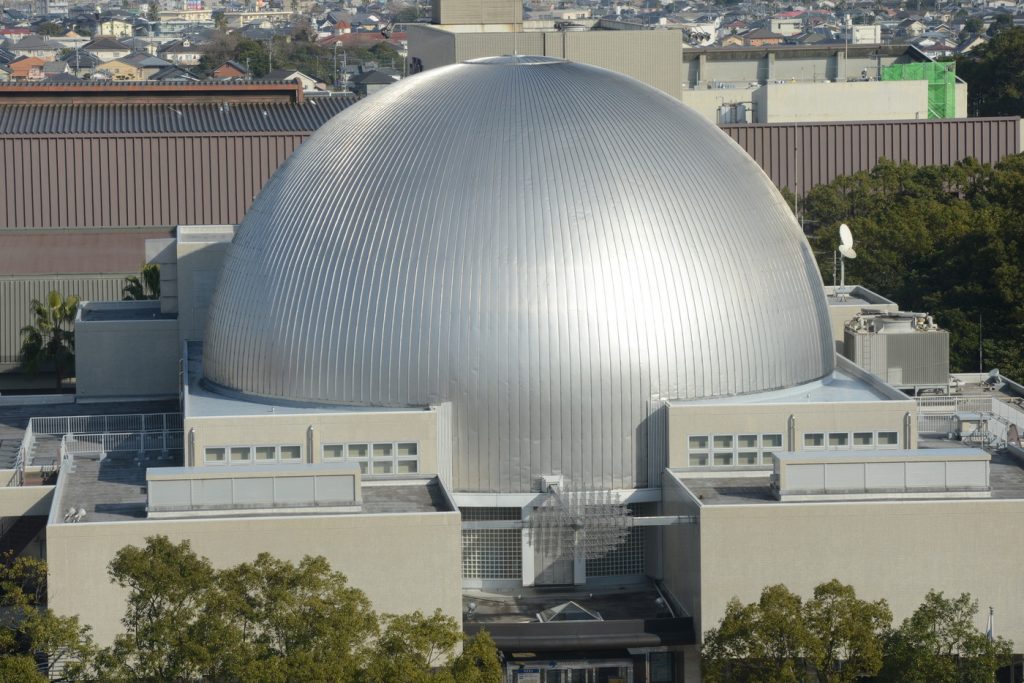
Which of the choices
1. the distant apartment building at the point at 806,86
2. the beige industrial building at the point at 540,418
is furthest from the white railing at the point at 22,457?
the distant apartment building at the point at 806,86

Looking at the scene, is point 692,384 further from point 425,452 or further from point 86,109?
point 86,109

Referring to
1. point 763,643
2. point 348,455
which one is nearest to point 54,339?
point 348,455

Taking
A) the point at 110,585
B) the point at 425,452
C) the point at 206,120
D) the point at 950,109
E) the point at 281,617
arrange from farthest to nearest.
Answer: the point at 950,109, the point at 206,120, the point at 425,452, the point at 110,585, the point at 281,617

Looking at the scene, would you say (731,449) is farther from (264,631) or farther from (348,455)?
(264,631)

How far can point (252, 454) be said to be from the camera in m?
60.6

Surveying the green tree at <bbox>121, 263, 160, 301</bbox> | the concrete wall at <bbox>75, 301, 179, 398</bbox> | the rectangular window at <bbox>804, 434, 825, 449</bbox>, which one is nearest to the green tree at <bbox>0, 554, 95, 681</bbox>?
the rectangular window at <bbox>804, 434, 825, 449</bbox>

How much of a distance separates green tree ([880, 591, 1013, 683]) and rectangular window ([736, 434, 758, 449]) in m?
9.48

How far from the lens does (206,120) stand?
132625 millimetres

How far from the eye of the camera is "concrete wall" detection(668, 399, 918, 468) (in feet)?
200

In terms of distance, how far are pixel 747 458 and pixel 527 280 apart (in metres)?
8.44

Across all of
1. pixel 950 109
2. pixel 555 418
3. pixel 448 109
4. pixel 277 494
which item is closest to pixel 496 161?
pixel 448 109

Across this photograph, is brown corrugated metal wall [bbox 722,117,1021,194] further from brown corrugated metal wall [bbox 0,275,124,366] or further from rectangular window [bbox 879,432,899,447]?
rectangular window [bbox 879,432,899,447]

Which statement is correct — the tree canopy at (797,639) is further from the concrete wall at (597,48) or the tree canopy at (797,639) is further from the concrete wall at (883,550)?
the concrete wall at (597,48)

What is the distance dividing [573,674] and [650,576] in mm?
5835
